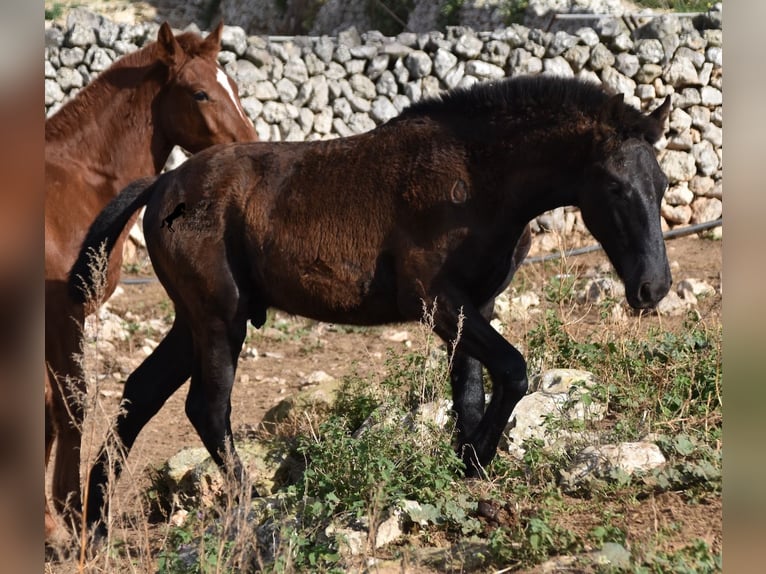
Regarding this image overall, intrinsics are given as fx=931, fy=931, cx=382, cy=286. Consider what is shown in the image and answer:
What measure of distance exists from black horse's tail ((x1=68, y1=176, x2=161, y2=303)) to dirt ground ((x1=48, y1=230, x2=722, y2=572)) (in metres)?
0.93

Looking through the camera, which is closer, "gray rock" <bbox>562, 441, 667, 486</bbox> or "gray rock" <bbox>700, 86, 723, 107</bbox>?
"gray rock" <bbox>562, 441, 667, 486</bbox>

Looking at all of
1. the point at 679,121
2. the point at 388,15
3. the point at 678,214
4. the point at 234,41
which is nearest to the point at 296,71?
the point at 234,41

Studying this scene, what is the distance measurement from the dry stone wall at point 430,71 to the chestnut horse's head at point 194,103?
538 cm

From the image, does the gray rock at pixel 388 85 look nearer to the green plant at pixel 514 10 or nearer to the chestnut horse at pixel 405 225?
the green plant at pixel 514 10

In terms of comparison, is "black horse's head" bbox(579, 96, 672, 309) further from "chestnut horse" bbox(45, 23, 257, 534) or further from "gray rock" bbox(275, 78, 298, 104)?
"gray rock" bbox(275, 78, 298, 104)

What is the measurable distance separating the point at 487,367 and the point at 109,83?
306 cm

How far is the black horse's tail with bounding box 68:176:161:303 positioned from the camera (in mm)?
4879

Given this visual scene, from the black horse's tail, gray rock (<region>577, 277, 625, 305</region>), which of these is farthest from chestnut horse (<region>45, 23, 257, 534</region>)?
gray rock (<region>577, 277, 625, 305</region>)

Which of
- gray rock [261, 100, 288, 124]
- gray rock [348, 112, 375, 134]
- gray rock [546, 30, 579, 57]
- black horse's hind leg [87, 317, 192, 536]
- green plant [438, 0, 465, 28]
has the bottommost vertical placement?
black horse's hind leg [87, 317, 192, 536]

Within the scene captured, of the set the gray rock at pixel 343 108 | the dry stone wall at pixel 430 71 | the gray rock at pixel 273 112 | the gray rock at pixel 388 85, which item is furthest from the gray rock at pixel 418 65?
the gray rock at pixel 273 112

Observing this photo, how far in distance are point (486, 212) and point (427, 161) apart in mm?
401

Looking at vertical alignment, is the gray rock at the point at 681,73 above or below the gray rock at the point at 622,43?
below

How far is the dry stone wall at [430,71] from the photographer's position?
11.1 metres
